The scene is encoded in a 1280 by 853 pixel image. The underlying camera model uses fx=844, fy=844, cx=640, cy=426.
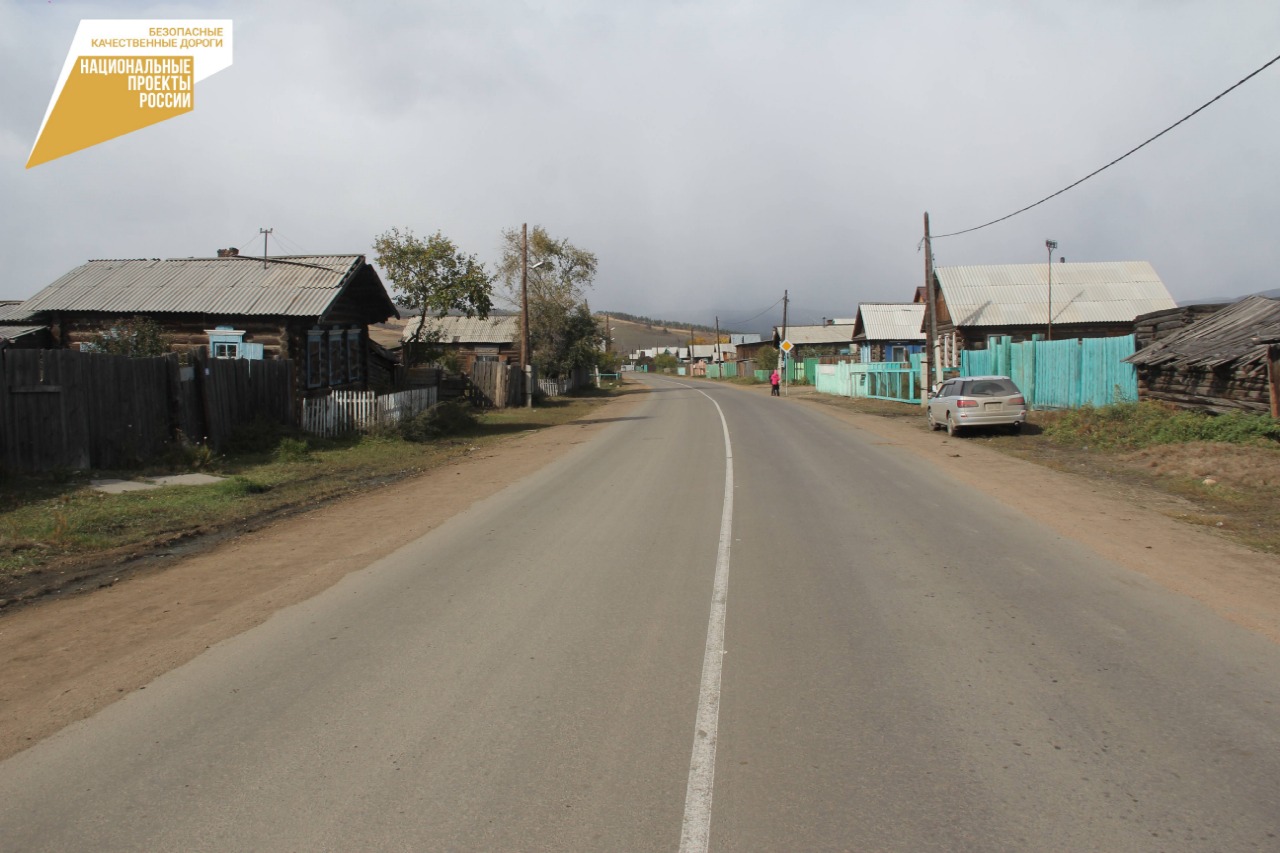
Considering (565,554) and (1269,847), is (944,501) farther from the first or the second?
(1269,847)

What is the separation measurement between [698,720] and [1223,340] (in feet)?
55.3

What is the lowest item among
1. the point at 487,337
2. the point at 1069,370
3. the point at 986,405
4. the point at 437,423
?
the point at 437,423

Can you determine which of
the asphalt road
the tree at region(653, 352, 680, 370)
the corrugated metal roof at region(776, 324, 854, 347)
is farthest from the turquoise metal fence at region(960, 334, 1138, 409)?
the tree at region(653, 352, 680, 370)

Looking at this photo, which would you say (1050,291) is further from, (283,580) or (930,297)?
(283,580)

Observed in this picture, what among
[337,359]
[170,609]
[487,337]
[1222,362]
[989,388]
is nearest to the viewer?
[170,609]

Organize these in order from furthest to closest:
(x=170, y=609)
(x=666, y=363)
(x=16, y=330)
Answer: (x=666, y=363)
(x=16, y=330)
(x=170, y=609)

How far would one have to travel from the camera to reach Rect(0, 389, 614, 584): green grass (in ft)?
29.4

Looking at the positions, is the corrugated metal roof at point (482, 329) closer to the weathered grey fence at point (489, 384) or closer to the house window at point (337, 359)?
the weathered grey fence at point (489, 384)

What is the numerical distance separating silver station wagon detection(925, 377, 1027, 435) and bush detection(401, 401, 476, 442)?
13.0 metres

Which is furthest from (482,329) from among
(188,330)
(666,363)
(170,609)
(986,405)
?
(666,363)

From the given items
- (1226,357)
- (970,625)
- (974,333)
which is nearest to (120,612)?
(970,625)

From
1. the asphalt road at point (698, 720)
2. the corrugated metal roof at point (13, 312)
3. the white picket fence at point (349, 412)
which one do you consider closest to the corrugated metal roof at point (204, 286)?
the corrugated metal roof at point (13, 312)

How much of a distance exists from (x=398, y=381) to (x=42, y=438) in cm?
1689

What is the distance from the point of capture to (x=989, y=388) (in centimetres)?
2005
